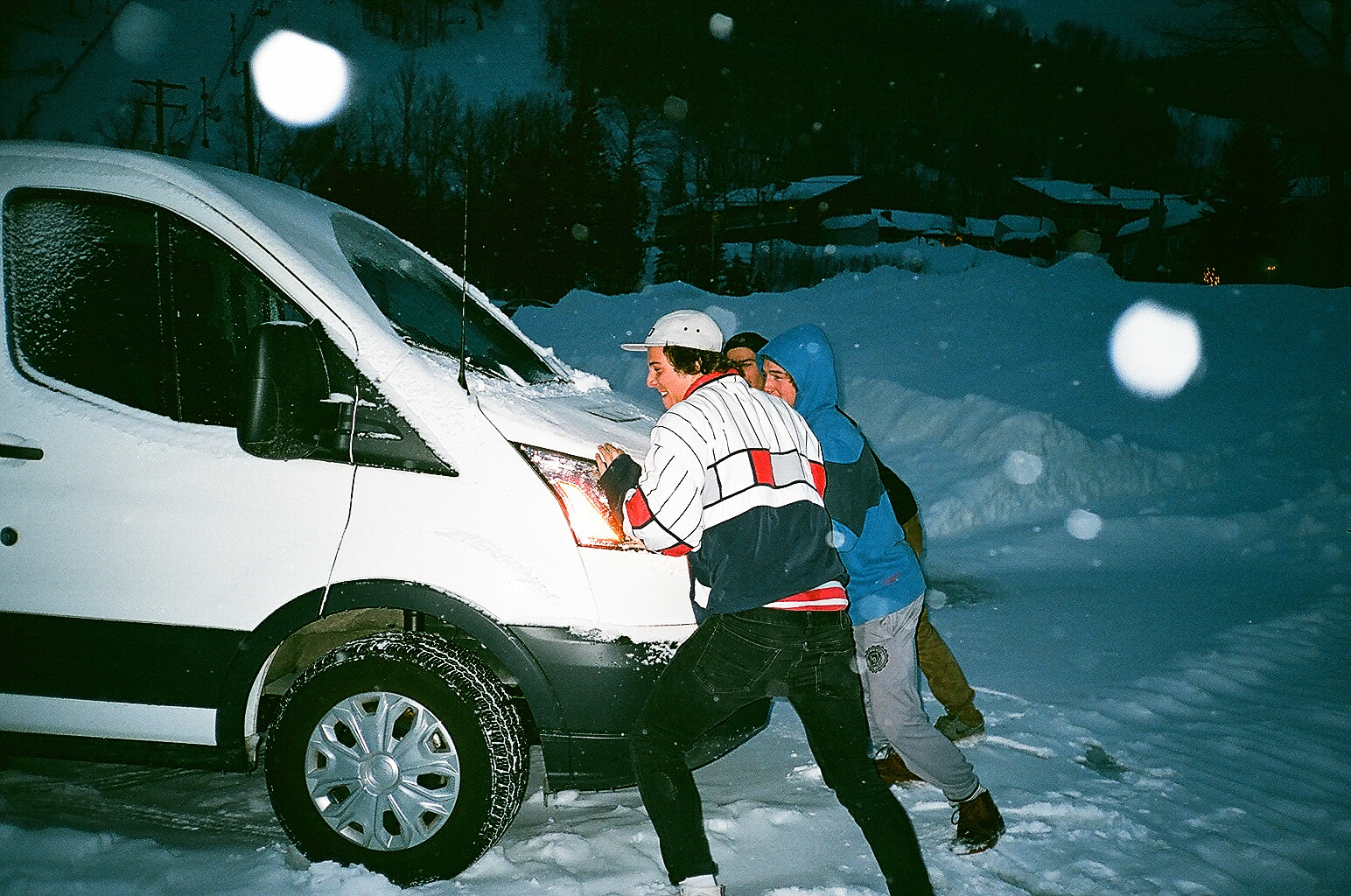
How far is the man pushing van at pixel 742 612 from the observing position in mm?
2568

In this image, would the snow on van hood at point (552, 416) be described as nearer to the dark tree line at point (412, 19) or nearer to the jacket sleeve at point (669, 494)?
the jacket sleeve at point (669, 494)

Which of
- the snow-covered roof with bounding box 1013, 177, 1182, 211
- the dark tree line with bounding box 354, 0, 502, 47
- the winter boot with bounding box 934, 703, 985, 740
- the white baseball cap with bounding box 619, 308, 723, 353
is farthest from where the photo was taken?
the dark tree line with bounding box 354, 0, 502, 47

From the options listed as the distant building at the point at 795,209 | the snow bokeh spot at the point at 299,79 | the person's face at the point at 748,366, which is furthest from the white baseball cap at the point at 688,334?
the snow bokeh spot at the point at 299,79

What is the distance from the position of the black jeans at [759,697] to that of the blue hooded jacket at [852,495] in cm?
58

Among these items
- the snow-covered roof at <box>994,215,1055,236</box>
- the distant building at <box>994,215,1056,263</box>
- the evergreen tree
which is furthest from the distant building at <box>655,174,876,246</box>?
the evergreen tree

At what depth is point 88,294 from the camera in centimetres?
307

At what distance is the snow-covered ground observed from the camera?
3160 mm

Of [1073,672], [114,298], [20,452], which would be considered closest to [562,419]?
[114,298]

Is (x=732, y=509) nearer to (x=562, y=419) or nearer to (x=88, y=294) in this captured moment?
(x=562, y=419)

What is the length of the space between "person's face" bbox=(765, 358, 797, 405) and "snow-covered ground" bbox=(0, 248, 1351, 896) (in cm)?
75

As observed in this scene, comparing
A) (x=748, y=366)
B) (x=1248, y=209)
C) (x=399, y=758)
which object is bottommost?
(x=399, y=758)

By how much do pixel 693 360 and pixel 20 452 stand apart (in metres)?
2.18

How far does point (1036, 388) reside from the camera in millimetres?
11562

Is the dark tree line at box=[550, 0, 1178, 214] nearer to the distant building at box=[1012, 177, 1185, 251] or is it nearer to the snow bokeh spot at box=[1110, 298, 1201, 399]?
the distant building at box=[1012, 177, 1185, 251]
